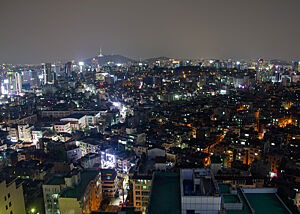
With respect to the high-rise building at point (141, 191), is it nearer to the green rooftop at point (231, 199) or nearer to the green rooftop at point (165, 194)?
the green rooftop at point (165, 194)

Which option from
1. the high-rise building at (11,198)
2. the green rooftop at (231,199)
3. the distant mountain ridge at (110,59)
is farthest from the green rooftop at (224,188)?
the distant mountain ridge at (110,59)

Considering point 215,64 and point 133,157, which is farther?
point 215,64

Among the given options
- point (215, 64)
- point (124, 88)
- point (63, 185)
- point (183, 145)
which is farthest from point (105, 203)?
point (215, 64)

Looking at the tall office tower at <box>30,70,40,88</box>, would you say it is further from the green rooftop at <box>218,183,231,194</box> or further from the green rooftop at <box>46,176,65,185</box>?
the green rooftop at <box>218,183,231,194</box>

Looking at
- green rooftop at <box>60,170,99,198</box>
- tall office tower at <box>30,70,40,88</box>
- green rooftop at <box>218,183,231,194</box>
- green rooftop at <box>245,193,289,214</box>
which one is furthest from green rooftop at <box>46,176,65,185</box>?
tall office tower at <box>30,70,40,88</box>

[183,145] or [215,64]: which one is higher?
[215,64]

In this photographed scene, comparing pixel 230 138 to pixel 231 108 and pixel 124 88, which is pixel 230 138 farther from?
pixel 124 88

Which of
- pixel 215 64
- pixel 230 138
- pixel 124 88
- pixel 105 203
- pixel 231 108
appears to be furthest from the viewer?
pixel 215 64

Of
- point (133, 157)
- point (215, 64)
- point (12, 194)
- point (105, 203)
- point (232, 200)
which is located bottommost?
point (105, 203)
